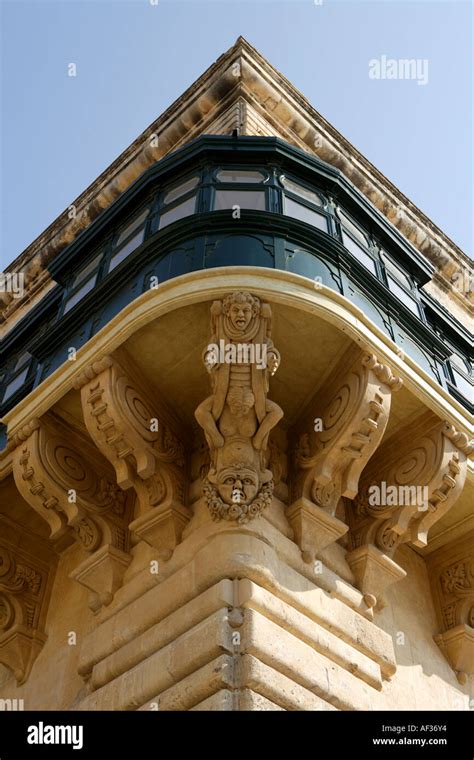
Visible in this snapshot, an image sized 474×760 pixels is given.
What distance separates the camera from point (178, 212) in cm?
1016

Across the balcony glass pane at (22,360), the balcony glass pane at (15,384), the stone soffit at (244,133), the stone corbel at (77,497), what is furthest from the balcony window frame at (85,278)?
the stone soffit at (244,133)

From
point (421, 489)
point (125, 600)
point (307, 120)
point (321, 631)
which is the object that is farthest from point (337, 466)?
point (307, 120)

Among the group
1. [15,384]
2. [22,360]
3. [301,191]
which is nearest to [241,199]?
[301,191]

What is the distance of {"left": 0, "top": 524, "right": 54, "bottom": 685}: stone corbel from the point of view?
964 cm

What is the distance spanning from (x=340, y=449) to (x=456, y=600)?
2.63 metres

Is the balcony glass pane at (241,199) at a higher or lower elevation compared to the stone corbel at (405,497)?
higher

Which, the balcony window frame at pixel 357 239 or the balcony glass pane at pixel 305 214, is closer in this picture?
the balcony glass pane at pixel 305 214

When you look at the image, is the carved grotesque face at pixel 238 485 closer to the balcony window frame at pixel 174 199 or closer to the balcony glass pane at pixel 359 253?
the balcony window frame at pixel 174 199

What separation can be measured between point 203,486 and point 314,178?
4371mm

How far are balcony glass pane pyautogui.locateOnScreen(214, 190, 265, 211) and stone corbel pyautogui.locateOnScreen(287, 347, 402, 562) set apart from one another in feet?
7.13

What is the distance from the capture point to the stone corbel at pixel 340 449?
27.5ft

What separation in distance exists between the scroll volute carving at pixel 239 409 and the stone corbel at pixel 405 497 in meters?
1.54

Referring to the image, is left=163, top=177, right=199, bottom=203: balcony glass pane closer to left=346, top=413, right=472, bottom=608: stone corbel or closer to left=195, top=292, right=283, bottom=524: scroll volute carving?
left=195, top=292, right=283, bottom=524: scroll volute carving

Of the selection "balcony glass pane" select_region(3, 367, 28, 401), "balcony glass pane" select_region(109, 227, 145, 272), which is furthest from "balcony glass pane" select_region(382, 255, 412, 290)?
"balcony glass pane" select_region(3, 367, 28, 401)
